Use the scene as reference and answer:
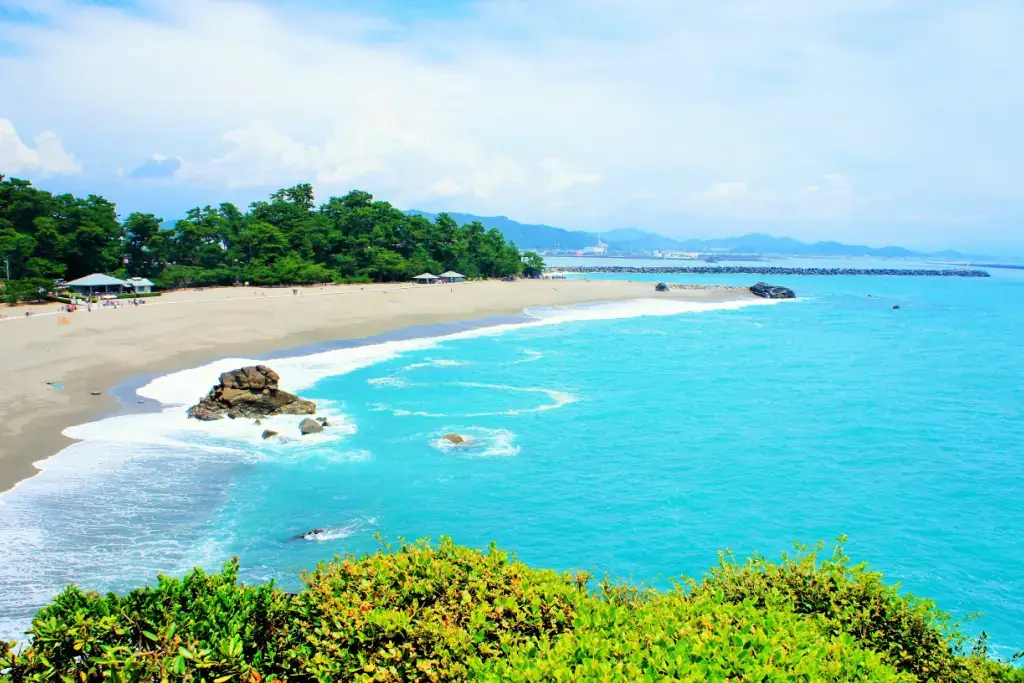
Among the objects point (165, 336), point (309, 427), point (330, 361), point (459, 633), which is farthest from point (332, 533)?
point (165, 336)

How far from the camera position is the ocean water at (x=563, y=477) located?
14297 mm

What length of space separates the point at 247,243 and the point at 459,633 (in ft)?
221

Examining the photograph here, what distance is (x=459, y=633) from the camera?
6.40 metres

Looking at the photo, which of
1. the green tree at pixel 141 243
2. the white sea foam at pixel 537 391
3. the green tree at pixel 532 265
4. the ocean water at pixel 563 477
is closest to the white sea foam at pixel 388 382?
the ocean water at pixel 563 477

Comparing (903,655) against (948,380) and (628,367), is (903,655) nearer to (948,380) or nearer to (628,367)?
(628,367)

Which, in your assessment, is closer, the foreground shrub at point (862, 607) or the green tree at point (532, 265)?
the foreground shrub at point (862, 607)

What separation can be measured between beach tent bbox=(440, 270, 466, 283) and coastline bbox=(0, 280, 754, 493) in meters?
5.73

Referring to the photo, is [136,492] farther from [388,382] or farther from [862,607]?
[862,607]

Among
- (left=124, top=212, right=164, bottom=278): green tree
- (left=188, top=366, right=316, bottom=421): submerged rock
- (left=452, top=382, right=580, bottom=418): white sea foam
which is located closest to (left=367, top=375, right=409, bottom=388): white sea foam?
(left=452, top=382, right=580, bottom=418): white sea foam

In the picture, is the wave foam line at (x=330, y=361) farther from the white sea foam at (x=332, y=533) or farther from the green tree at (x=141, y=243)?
the green tree at (x=141, y=243)

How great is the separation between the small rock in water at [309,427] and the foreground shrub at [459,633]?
14890 mm

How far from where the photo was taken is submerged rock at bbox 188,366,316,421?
24000 millimetres

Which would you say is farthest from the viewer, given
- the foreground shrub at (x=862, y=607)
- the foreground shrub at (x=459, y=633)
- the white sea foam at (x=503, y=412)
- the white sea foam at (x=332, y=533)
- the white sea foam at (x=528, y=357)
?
the white sea foam at (x=528, y=357)

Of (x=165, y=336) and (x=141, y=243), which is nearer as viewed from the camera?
(x=165, y=336)
